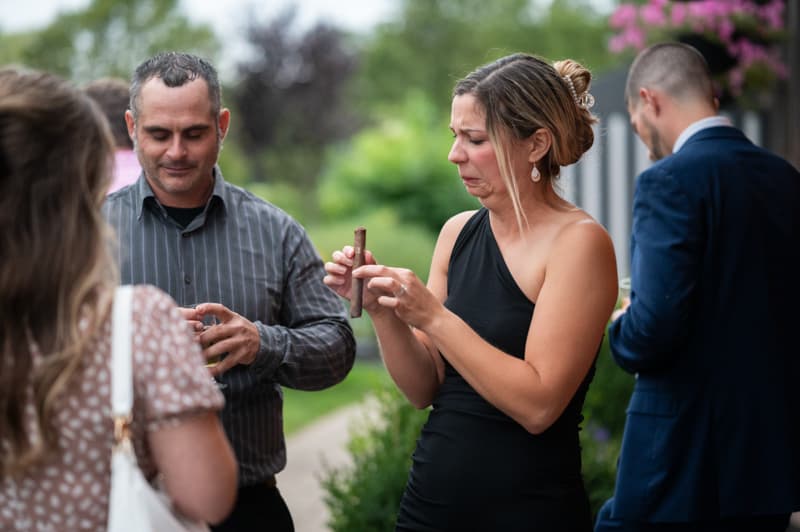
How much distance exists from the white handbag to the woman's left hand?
0.77 meters

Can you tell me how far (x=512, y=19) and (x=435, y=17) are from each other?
3.48 m

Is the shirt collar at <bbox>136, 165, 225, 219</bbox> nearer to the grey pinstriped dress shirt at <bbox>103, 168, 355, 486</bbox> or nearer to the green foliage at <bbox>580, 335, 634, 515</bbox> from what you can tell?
the grey pinstriped dress shirt at <bbox>103, 168, 355, 486</bbox>

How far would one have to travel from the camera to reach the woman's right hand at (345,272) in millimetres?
2479

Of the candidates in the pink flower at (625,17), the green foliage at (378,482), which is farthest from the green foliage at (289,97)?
the green foliage at (378,482)

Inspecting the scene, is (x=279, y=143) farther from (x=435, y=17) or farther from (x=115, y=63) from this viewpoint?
(x=435, y=17)

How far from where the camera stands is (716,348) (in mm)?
2770

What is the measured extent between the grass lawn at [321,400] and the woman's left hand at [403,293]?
611 cm

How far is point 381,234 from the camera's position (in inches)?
507

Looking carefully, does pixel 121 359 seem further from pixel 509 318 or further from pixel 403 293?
pixel 509 318

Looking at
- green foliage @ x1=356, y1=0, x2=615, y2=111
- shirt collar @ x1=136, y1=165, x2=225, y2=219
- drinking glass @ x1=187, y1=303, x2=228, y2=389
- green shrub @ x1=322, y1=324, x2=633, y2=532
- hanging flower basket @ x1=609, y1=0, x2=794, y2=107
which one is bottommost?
green shrub @ x1=322, y1=324, x2=633, y2=532

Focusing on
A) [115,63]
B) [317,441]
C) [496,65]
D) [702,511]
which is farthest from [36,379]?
[115,63]

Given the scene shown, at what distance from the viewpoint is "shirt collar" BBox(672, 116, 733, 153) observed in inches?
119

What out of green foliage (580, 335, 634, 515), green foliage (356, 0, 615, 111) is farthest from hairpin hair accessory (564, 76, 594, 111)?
green foliage (356, 0, 615, 111)

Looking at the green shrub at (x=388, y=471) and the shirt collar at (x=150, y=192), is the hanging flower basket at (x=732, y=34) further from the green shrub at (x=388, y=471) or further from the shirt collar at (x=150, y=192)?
the shirt collar at (x=150, y=192)
